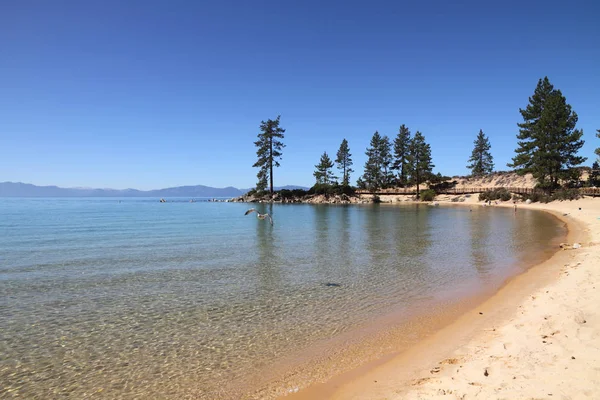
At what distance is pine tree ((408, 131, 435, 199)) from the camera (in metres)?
95.4

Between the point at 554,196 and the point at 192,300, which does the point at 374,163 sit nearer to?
the point at 554,196

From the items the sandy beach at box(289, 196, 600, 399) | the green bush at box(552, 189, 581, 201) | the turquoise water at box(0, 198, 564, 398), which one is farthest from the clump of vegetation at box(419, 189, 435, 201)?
the sandy beach at box(289, 196, 600, 399)

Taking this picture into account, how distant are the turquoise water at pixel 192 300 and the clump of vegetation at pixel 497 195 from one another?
199 ft

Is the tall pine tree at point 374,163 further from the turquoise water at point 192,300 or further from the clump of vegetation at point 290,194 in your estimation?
the turquoise water at point 192,300

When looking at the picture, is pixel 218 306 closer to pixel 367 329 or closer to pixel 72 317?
pixel 72 317

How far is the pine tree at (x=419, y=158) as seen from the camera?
95375mm

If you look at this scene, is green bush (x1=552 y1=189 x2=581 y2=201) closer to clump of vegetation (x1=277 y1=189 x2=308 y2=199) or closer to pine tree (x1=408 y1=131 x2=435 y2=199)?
pine tree (x1=408 y1=131 x2=435 y2=199)

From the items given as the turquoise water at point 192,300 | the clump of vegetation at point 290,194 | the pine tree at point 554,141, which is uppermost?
the pine tree at point 554,141

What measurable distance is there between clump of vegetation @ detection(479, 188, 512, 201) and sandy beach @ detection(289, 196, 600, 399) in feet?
250

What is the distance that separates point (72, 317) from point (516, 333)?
11.8m

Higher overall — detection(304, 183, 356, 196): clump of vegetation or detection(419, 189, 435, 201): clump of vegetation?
detection(304, 183, 356, 196): clump of vegetation

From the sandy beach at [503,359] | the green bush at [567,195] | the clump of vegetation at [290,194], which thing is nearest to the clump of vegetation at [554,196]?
the green bush at [567,195]

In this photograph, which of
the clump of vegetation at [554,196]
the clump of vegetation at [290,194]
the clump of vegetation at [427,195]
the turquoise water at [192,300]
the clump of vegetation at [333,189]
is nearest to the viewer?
the turquoise water at [192,300]

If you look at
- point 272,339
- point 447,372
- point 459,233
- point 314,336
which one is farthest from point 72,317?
point 459,233
